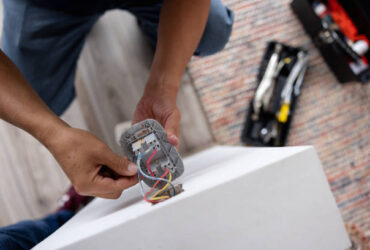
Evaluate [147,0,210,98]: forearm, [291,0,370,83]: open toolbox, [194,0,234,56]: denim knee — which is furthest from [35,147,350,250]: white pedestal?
[291,0,370,83]: open toolbox

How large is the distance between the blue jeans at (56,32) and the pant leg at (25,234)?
39 centimetres

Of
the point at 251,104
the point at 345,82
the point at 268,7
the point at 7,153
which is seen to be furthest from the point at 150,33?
the point at 345,82

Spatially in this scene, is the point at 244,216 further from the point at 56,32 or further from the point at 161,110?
the point at 56,32

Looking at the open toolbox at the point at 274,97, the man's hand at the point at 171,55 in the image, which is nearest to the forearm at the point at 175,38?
the man's hand at the point at 171,55

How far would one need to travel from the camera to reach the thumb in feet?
1.69

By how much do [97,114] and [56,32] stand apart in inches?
20.5

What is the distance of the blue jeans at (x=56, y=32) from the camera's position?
2.37 feet

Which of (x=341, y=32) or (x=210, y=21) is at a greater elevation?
(x=210, y=21)

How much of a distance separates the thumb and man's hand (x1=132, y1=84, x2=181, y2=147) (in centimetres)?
12

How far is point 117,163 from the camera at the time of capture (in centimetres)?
52

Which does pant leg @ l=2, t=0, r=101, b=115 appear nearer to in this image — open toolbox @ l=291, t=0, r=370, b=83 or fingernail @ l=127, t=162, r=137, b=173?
fingernail @ l=127, t=162, r=137, b=173

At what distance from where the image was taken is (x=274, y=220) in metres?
0.42

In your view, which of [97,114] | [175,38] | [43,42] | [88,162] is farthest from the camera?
[97,114]

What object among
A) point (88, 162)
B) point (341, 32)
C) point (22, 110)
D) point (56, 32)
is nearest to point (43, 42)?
point (56, 32)
